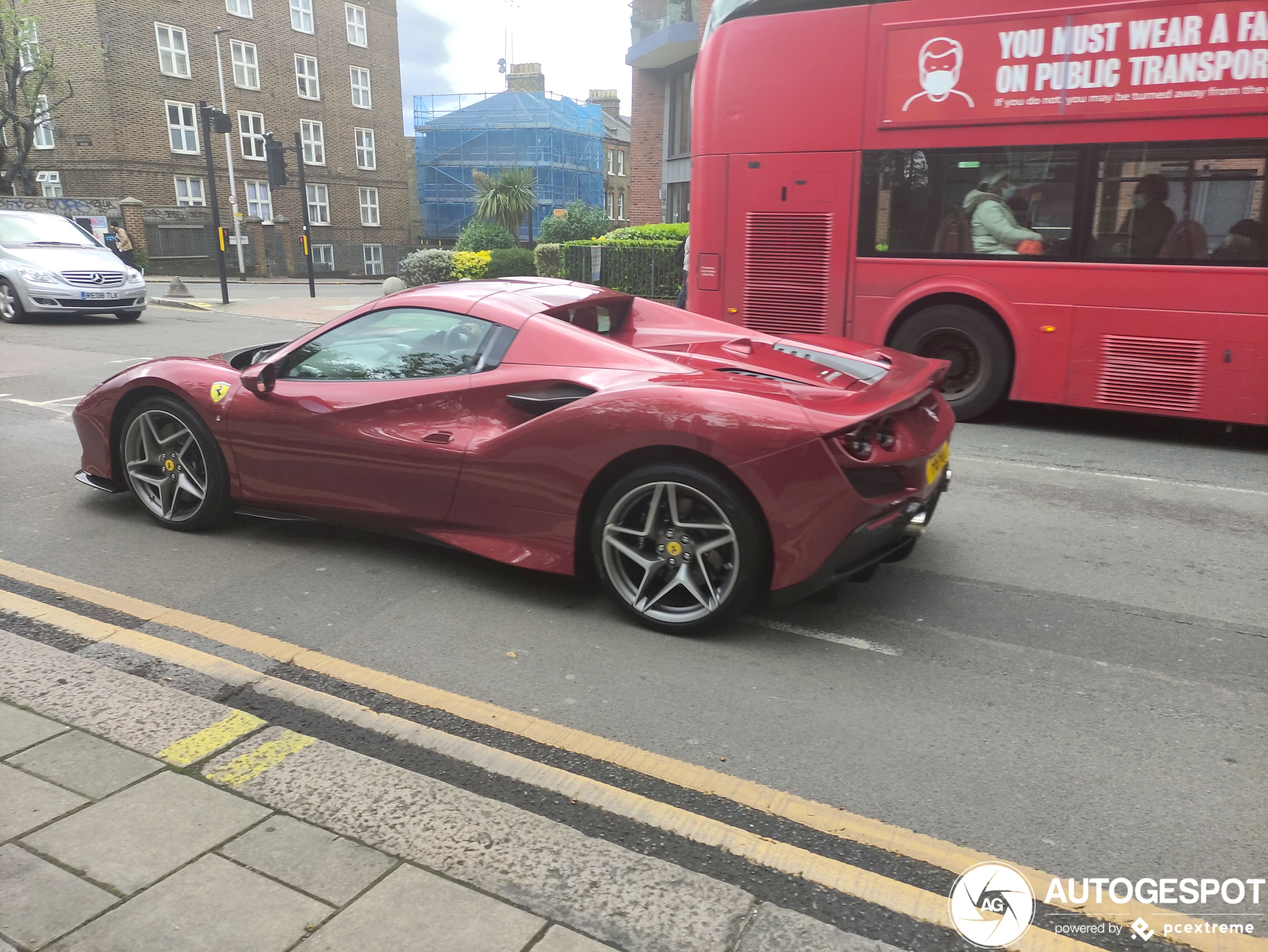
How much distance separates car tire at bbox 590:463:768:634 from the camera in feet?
11.5

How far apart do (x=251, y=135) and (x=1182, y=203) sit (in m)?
40.4

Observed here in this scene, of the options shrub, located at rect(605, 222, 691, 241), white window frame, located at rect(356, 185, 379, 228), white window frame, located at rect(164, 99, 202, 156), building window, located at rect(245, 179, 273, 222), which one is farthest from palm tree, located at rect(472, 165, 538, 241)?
shrub, located at rect(605, 222, 691, 241)

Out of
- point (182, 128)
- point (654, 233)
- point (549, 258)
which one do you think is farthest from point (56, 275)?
point (182, 128)

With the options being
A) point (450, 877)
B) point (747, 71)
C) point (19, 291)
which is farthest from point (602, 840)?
point (19, 291)

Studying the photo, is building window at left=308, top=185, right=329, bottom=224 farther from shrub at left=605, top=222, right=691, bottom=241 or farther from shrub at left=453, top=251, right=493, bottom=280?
shrub at left=605, top=222, right=691, bottom=241

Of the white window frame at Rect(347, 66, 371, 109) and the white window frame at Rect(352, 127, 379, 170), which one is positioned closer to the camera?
the white window frame at Rect(347, 66, 371, 109)

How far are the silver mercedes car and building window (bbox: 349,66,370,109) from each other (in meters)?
32.1

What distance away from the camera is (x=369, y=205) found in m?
46.2

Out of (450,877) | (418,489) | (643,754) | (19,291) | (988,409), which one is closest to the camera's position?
(450,877)

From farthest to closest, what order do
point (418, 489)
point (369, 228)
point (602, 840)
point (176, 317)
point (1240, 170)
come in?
point (369, 228)
point (176, 317)
point (1240, 170)
point (418, 489)
point (602, 840)

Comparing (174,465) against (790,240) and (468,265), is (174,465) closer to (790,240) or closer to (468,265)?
(790,240)

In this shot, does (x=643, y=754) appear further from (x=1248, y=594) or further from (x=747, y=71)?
(x=747, y=71)

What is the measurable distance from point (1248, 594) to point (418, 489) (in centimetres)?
379

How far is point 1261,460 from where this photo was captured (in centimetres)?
691
